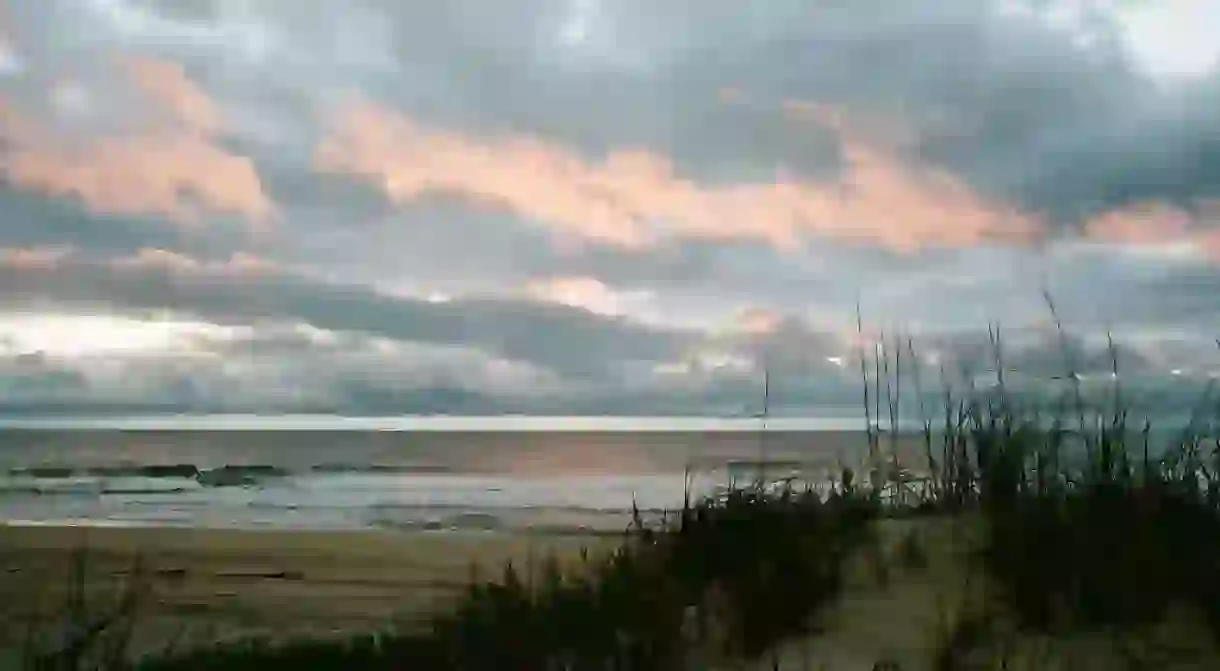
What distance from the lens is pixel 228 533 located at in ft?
56.5

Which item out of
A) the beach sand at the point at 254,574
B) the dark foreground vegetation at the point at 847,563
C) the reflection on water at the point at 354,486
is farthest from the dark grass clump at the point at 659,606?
the reflection on water at the point at 354,486

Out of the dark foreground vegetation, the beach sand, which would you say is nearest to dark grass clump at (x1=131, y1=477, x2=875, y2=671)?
the dark foreground vegetation

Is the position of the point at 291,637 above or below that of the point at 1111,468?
below

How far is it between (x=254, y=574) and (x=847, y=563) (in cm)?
857

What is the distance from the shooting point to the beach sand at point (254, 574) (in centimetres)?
796

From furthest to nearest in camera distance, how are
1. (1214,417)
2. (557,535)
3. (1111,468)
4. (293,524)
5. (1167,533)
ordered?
(293,524)
(557,535)
(1214,417)
(1111,468)
(1167,533)

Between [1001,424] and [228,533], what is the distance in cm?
1376

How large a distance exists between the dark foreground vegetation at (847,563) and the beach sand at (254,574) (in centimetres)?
60

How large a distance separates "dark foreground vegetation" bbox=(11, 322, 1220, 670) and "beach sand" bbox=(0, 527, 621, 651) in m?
0.60

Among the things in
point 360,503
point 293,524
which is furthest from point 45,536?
point 360,503

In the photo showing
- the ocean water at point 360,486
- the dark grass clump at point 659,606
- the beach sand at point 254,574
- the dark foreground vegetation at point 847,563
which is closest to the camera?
the dark foreground vegetation at point 847,563

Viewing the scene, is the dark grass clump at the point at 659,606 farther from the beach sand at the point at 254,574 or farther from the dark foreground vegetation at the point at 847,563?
the beach sand at the point at 254,574

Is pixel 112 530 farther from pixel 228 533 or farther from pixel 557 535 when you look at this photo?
pixel 557 535

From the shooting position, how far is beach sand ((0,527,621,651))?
7961 mm
